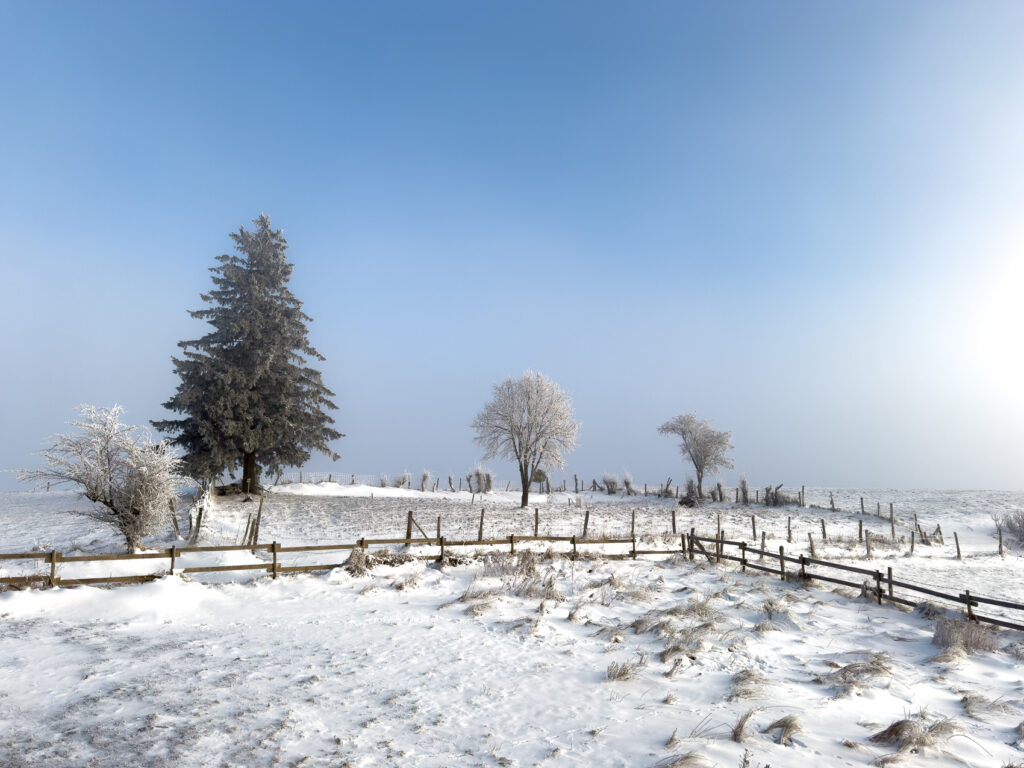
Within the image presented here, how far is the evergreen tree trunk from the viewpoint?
31.8 meters

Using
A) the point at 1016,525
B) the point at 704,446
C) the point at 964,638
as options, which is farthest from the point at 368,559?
the point at 704,446

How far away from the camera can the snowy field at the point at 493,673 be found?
6.21 metres

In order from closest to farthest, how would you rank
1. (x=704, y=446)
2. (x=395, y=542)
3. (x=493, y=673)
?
(x=493, y=673) → (x=395, y=542) → (x=704, y=446)

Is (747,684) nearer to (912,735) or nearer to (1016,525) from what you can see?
(912,735)

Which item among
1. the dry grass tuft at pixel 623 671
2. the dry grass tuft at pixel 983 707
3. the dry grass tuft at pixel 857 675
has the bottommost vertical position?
the dry grass tuft at pixel 983 707

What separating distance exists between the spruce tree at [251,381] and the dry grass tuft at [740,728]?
28173 mm

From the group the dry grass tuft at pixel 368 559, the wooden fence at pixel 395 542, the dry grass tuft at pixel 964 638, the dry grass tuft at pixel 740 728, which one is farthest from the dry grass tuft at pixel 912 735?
the dry grass tuft at pixel 368 559

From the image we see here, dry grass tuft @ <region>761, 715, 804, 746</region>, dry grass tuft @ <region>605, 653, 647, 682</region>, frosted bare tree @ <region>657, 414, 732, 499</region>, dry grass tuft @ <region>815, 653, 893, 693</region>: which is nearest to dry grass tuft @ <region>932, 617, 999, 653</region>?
dry grass tuft @ <region>815, 653, 893, 693</region>

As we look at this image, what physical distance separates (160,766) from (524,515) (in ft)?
90.7

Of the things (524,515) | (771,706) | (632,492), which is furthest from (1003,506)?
(771,706)

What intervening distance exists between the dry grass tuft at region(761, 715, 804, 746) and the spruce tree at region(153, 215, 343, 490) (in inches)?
1119

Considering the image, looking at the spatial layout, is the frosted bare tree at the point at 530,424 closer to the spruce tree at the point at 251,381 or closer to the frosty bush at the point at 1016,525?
the spruce tree at the point at 251,381

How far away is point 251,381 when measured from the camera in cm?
3038

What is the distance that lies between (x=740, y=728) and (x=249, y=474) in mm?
30861
